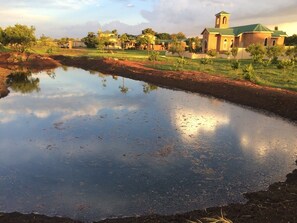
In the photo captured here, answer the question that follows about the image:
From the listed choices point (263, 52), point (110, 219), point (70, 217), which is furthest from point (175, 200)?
point (263, 52)

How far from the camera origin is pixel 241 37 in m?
65.5

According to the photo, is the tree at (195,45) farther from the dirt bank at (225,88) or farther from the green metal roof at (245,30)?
the dirt bank at (225,88)

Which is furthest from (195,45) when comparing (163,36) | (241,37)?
(163,36)

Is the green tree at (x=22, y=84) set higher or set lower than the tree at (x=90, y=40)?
lower

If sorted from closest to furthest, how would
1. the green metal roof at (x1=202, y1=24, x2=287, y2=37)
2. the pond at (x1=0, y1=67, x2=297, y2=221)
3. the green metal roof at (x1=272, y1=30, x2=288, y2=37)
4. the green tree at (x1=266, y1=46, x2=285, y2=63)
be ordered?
the pond at (x1=0, y1=67, x2=297, y2=221) < the green tree at (x1=266, y1=46, x2=285, y2=63) < the green metal roof at (x1=202, y1=24, x2=287, y2=37) < the green metal roof at (x1=272, y1=30, x2=288, y2=37)

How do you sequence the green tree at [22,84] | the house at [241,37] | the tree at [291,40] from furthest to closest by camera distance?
the tree at [291,40] → the house at [241,37] → the green tree at [22,84]

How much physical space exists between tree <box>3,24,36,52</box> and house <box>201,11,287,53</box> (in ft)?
116

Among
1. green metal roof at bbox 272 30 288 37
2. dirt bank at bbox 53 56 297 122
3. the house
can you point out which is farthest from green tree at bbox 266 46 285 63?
green metal roof at bbox 272 30 288 37

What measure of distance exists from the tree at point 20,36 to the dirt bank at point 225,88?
2262cm

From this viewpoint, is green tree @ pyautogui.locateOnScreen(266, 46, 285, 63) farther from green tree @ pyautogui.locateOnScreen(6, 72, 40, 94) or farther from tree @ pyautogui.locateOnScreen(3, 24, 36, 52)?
tree @ pyautogui.locateOnScreen(3, 24, 36, 52)

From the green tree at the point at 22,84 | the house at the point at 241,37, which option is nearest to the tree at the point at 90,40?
the house at the point at 241,37

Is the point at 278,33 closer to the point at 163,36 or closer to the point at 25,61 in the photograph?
the point at 25,61

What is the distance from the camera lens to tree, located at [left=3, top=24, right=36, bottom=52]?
57.8m

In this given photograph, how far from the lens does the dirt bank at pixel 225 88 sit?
21328 mm
